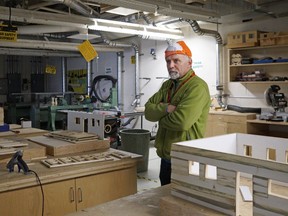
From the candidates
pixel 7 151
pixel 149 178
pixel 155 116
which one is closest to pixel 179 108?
pixel 155 116

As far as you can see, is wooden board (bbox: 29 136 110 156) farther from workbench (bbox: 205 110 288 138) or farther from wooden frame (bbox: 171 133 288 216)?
workbench (bbox: 205 110 288 138)

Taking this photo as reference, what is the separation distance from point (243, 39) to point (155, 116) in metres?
3.52

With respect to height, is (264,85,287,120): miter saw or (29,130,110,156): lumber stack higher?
(264,85,287,120): miter saw

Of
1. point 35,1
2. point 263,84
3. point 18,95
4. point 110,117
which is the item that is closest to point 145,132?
point 110,117

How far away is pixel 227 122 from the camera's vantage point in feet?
17.0

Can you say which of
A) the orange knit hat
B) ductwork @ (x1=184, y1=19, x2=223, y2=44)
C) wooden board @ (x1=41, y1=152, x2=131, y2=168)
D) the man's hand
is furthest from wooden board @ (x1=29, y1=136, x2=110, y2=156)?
ductwork @ (x1=184, y1=19, x2=223, y2=44)

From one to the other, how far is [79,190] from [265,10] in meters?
4.33

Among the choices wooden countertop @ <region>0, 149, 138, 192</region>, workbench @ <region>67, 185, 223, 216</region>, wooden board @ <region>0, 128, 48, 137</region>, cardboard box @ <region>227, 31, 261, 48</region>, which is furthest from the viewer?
cardboard box @ <region>227, 31, 261, 48</region>

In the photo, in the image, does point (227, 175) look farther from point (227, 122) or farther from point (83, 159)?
point (227, 122)

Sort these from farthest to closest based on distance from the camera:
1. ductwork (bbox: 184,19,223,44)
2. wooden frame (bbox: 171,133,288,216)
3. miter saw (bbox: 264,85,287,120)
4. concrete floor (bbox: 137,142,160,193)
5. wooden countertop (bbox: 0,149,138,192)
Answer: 1. ductwork (bbox: 184,19,223,44)
2. miter saw (bbox: 264,85,287,120)
3. concrete floor (bbox: 137,142,160,193)
4. wooden countertop (bbox: 0,149,138,192)
5. wooden frame (bbox: 171,133,288,216)

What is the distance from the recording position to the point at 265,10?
197 inches

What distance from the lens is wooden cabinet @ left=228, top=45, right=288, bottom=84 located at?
16.0 ft

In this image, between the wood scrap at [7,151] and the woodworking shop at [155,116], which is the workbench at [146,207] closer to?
the woodworking shop at [155,116]

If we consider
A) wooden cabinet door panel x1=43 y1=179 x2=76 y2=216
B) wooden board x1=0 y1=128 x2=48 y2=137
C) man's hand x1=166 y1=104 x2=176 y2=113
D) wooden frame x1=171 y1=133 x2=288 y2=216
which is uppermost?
man's hand x1=166 y1=104 x2=176 y2=113
